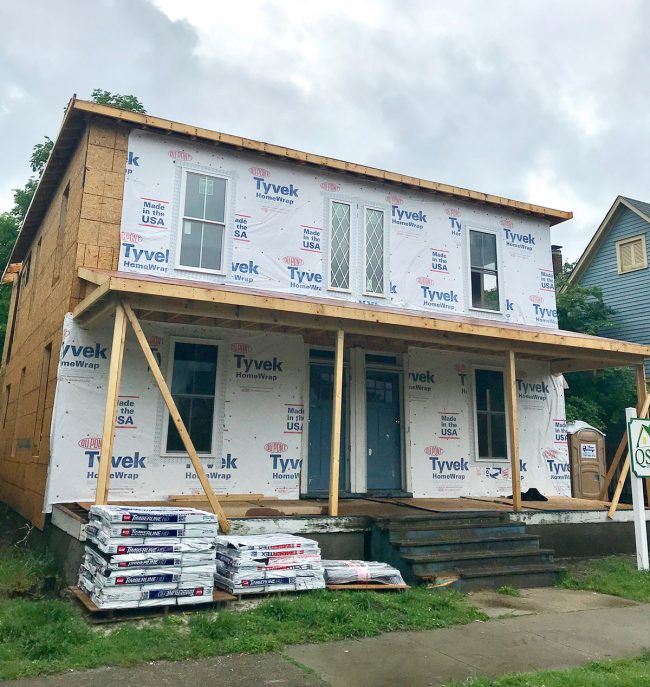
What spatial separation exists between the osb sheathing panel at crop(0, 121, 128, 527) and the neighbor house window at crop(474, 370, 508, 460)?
23.4 feet

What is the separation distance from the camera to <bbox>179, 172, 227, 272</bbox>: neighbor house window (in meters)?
9.80

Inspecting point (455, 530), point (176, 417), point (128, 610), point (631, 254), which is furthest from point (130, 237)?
point (631, 254)

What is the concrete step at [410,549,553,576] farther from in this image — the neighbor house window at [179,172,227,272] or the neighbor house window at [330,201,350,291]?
the neighbor house window at [179,172,227,272]

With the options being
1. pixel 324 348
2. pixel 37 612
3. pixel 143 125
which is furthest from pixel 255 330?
pixel 37 612

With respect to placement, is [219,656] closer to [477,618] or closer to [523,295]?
[477,618]

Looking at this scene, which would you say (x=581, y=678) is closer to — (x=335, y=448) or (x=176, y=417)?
(x=335, y=448)

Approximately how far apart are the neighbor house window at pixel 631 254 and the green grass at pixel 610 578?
42.4 ft

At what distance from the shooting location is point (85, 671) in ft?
14.2

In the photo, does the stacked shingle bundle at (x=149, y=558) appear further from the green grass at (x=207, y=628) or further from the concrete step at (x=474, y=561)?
the concrete step at (x=474, y=561)

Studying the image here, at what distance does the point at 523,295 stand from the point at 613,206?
994cm

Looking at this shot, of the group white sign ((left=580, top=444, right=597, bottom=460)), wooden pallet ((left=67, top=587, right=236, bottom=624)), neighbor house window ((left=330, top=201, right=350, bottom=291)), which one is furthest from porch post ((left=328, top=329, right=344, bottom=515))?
white sign ((left=580, top=444, right=597, bottom=460))

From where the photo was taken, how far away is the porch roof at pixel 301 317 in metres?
7.21

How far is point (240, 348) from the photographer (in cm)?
984

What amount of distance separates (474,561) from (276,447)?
360 centimetres
